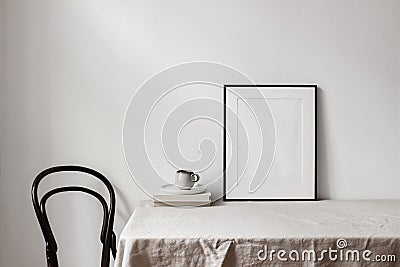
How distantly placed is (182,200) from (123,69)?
73 centimetres

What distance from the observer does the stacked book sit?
8.93 ft

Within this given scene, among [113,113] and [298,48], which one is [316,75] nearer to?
[298,48]

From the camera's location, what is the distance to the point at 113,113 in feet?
9.62

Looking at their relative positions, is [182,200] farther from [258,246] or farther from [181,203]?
[258,246]

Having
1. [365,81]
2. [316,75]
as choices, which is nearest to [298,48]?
[316,75]

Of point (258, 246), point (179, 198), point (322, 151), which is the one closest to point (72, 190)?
point (179, 198)

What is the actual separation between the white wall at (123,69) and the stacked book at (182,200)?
0.25 meters

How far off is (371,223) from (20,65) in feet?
5.92

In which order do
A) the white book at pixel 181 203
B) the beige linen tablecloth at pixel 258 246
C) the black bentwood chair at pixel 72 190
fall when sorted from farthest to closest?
1. the white book at pixel 181 203
2. the black bentwood chair at pixel 72 190
3. the beige linen tablecloth at pixel 258 246

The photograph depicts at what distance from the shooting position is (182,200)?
2.72m

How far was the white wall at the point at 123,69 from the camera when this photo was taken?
292cm

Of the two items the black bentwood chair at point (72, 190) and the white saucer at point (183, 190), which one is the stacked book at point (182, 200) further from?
the black bentwood chair at point (72, 190)

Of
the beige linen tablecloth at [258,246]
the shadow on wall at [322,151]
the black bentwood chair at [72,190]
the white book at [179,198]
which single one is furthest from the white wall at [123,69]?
the beige linen tablecloth at [258,246]

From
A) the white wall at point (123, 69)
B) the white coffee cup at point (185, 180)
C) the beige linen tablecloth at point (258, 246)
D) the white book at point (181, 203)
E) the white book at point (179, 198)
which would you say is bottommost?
the beige linen tablecloth at point (258, 246)
